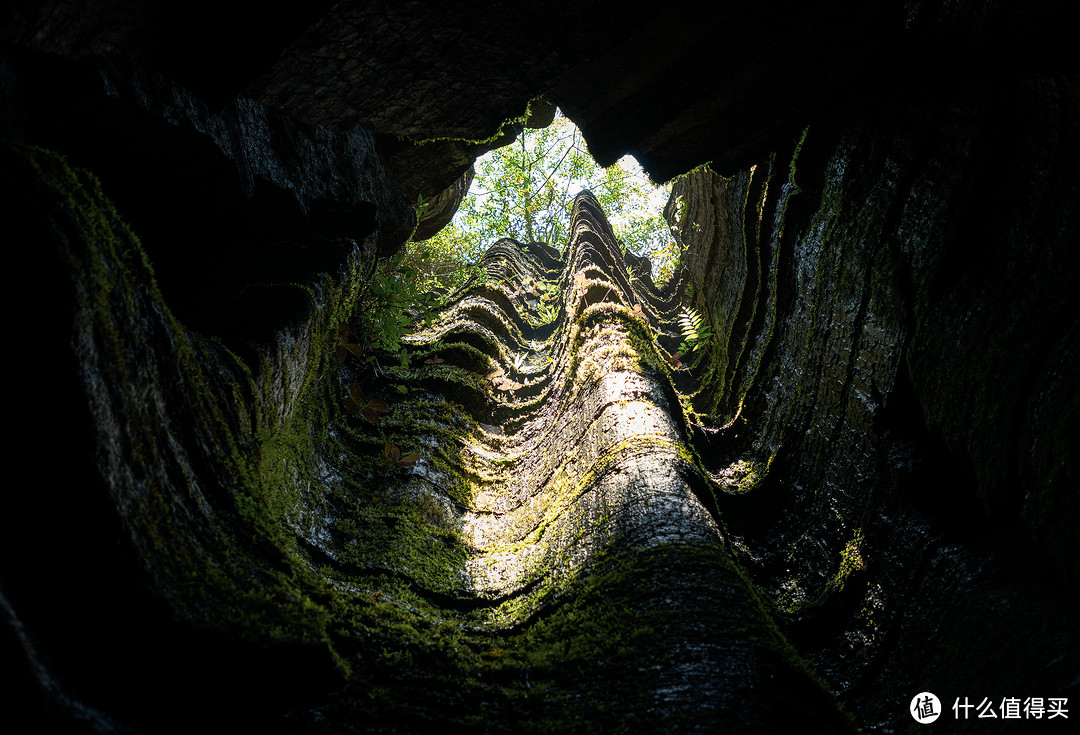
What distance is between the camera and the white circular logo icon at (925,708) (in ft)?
7.06

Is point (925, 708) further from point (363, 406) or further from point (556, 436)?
point (363, 406)

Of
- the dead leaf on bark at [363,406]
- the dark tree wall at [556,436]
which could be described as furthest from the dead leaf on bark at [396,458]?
the dead leaf on bark at [363,406]

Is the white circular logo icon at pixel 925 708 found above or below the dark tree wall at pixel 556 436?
below

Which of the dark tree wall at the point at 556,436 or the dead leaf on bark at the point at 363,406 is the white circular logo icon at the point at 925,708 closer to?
the dark tree wall at the point at 556,436

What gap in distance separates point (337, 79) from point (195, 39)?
629mm

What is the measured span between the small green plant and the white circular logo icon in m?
4.86

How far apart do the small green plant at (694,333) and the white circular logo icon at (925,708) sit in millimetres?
4856

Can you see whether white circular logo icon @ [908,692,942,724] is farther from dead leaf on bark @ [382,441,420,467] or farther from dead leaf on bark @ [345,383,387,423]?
dead leaf on bark @ [345,383,387,423]

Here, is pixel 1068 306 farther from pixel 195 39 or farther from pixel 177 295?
pixel 177 295

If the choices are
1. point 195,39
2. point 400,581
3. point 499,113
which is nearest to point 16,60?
point 195,39

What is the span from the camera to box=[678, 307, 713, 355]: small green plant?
6.91 meters

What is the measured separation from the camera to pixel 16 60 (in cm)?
220

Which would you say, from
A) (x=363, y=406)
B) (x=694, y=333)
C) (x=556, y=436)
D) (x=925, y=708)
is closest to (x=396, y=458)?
(x=363, y=406)

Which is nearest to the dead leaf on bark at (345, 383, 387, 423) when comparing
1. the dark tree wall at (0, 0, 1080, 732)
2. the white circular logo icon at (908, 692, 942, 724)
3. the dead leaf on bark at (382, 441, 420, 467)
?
the dark tree wall at (0, 0, 1080, 732)
